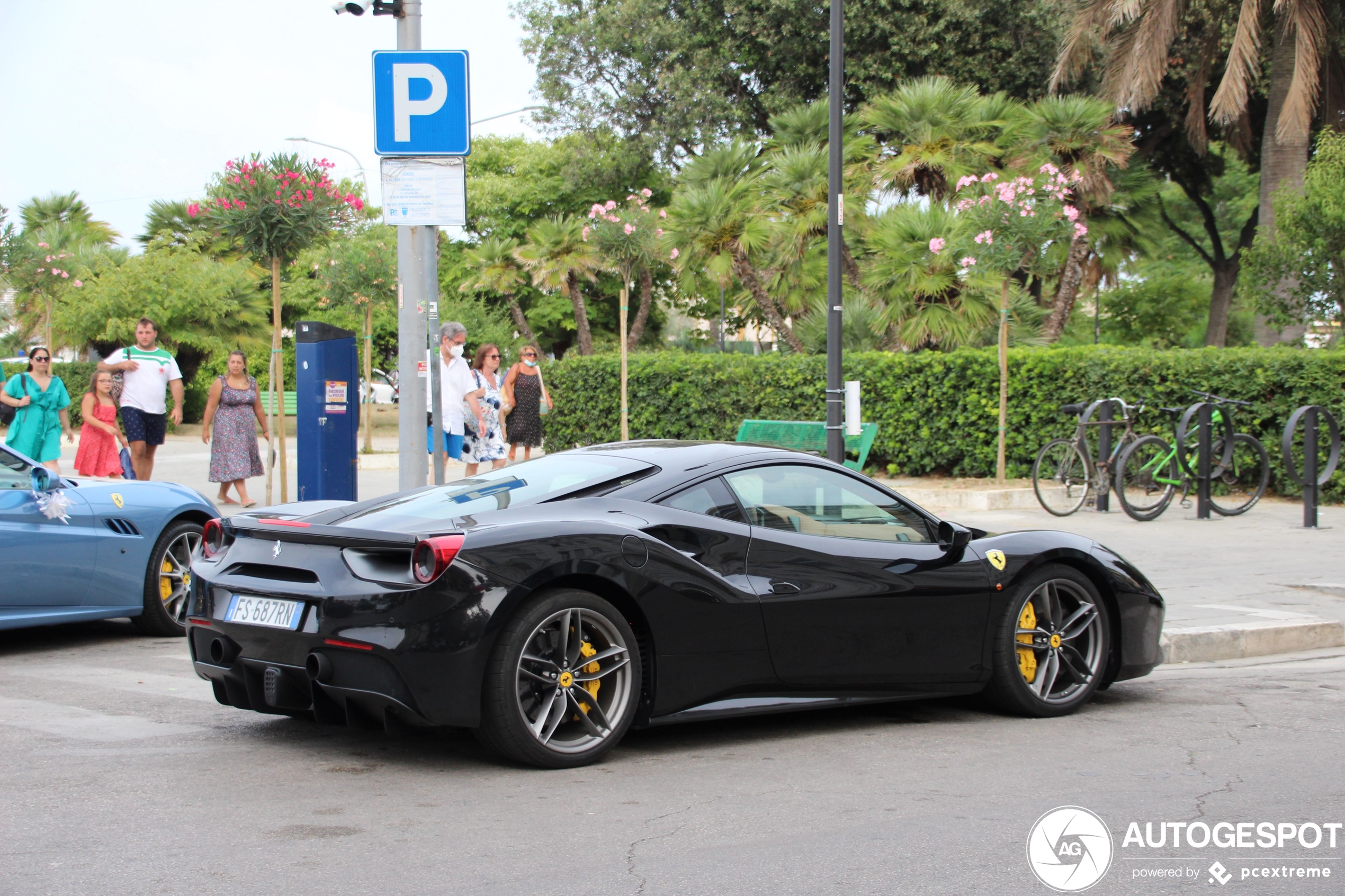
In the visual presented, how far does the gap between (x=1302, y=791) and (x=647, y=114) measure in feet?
103

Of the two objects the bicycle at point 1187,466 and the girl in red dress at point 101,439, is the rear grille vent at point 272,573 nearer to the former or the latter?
the girl in red dress at point 101,439

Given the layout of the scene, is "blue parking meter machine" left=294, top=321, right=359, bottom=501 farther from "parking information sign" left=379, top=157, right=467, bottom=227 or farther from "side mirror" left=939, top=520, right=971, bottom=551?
"side mirror" left=939, top=520, right=971, bottom=551

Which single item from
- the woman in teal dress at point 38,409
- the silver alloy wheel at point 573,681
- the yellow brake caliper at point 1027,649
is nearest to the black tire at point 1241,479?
the yellow brake caliper at point 1027,649

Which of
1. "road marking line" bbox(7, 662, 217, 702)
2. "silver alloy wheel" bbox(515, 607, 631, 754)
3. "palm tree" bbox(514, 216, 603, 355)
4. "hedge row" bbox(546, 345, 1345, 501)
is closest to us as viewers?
"silver alloy wheel" bbox(515, 607, 631, 754)

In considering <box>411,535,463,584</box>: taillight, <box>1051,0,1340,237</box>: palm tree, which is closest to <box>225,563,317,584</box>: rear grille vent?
<box>411,535,463,584</box>: taillight

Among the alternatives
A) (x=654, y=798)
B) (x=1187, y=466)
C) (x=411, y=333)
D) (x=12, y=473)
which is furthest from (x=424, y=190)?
(x=1187, y=466)

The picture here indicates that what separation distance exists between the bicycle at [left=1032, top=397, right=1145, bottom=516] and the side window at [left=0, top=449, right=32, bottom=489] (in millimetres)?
10130

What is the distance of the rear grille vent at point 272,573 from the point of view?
475 centimetres

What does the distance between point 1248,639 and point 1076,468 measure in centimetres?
693

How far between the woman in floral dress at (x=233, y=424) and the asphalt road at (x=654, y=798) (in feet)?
24.5

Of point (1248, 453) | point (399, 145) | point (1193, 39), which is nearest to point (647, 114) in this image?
point (1193, 39)

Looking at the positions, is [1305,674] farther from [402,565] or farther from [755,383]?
[755,383]

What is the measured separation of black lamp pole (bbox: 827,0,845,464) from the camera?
41.8 ft

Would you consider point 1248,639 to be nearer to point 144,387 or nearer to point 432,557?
point 432,557
